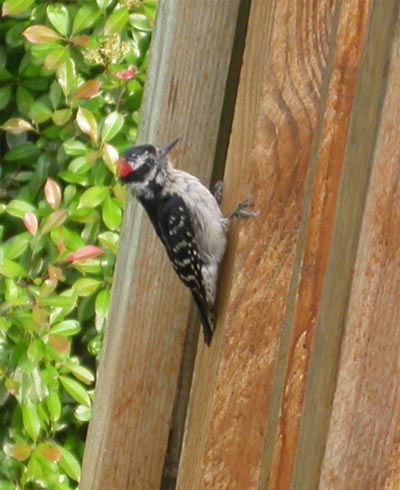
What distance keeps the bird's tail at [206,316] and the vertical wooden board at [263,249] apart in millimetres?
95

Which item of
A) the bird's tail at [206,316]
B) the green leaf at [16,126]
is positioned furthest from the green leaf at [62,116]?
the bird's tail at [206,316]

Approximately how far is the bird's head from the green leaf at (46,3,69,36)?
871 millimetres

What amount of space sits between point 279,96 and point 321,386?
64 centimetres

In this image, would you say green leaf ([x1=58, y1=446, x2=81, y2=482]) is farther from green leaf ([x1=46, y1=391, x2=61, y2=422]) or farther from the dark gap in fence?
the dark gap in fence

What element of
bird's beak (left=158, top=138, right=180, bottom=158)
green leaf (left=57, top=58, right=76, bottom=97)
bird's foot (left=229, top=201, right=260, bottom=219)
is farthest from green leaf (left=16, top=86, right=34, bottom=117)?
bird's foot (left=229, top=201, right=260, bottom=219)

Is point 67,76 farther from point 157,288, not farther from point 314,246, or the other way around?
point 314,246

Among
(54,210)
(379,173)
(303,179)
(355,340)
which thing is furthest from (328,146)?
(54,210)

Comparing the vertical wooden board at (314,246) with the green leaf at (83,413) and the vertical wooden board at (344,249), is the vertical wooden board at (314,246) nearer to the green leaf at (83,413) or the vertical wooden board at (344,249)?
the vertical wooden board at (344,249)

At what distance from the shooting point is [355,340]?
2.17 meters

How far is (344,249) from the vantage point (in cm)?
221

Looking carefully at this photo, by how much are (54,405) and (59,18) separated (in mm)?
1301

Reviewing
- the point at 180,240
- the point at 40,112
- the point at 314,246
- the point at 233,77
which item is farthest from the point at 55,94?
the point at 314,246

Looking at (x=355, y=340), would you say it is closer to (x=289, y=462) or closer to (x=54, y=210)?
(x=289, y=462)

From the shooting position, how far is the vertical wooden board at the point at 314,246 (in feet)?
8.02
